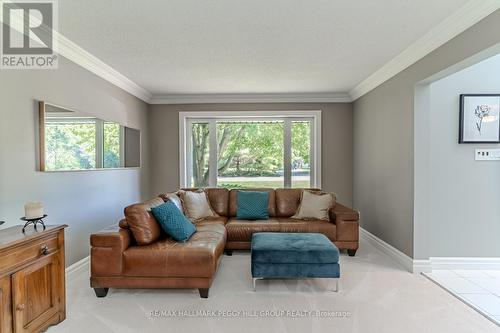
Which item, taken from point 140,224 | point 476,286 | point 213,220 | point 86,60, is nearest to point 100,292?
point 140,224

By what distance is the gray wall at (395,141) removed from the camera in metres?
2.67

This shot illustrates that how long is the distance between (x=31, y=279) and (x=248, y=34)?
2.72m

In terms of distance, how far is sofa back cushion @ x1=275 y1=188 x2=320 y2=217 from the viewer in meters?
4.72

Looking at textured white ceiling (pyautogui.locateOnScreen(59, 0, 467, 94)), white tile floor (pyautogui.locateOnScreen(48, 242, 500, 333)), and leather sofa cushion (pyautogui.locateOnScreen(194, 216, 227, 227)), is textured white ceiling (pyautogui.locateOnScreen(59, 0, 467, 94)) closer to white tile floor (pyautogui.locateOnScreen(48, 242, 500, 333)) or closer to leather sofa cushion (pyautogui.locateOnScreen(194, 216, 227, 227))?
leather sofa cushion (pyautogui.locateOnScreen(194, 216, 227, 227))

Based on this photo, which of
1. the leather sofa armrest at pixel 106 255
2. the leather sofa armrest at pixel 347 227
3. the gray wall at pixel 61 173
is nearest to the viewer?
the gray wall at pixel 61 173

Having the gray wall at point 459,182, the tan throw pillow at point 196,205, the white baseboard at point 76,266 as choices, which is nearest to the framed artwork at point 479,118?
the gray wall at point 459,182

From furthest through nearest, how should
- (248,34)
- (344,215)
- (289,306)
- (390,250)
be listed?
(344,215) → (390,250) → (248,34) → (289,306)

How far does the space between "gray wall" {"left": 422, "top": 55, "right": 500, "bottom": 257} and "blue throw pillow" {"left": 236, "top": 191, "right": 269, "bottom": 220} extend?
7.14 ft

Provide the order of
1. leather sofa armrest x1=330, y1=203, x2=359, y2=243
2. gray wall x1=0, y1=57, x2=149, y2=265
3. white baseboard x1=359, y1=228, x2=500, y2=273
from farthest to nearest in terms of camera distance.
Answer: leather sofa armrest x1=330, y1=203, x2=359, y2=243, white baseboard x1=359, y1=228, x2=500, y2=273, gray wall x1=0, y1=57, x2=149, y2=265

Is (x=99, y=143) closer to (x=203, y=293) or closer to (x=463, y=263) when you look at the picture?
(x=203, y=293)

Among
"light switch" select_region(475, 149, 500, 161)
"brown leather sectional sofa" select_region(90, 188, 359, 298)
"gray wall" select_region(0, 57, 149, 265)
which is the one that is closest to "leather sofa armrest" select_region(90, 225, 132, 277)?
"brown leather sectional sofa" select_region(90, 188, 359, 298)

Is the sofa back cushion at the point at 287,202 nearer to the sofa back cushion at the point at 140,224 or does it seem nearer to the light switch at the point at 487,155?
the sofa back cushion at the point at 140,224

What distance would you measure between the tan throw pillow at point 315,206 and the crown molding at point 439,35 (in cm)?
189

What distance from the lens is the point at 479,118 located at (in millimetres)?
3457
